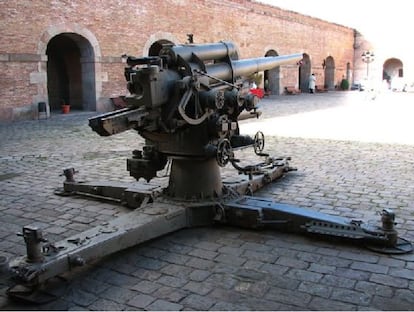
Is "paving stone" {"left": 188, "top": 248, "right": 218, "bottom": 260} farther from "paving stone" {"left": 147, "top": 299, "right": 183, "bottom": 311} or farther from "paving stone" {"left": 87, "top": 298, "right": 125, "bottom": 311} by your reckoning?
"paving stone" {"left": 87, "top": 298, "right": 125, "bottom": 311}

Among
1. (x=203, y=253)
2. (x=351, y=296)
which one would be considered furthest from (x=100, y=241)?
(x=351, y=296)

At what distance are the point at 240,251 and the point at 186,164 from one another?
112 cm

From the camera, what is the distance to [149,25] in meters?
20.7

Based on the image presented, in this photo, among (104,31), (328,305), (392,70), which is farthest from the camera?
(392,70)

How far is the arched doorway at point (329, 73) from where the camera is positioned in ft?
135

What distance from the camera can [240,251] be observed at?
13.7ft

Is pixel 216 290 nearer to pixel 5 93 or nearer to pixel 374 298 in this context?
pixel 374 298

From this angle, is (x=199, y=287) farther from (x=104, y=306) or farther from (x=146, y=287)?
(x=104, y=306)

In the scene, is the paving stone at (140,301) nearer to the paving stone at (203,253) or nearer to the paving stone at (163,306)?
the paving stone at (163,306)

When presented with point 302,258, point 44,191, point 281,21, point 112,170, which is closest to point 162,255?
point 302,258

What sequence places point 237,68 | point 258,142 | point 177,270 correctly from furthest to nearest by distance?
point 237,68, point 258,142, point 177,270

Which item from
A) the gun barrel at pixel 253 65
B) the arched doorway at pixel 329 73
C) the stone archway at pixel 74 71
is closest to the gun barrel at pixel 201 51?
the gun barrel at pixel 253 65

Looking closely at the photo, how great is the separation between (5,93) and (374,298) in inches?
584

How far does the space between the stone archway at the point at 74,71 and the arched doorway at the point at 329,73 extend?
2536cm
